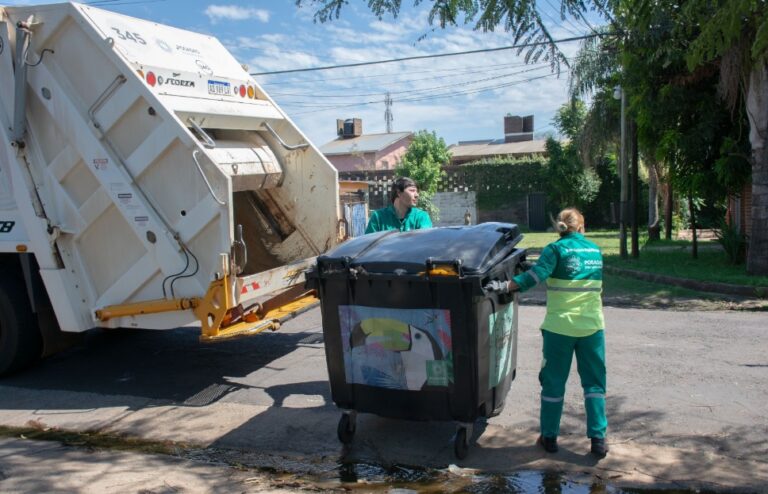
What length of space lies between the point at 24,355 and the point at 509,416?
4281 millimetres

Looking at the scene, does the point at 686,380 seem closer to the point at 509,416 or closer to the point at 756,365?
the point at 756,365

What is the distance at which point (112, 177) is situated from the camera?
5859 millimetres

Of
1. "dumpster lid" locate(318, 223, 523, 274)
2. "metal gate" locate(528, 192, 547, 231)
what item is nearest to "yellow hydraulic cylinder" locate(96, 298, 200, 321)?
"dumpster lid" locate(318, 223, 523, 274)

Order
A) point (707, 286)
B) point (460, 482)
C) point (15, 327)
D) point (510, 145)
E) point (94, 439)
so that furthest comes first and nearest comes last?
point (510, 145), point (707, 286), point (15, 327), point (94, 439), point (460, 482)

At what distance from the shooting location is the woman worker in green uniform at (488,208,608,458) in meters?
4.30

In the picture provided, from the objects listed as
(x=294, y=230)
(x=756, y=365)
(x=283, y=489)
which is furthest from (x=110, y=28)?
(x=756, y=365)

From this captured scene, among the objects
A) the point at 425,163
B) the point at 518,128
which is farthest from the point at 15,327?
the point at 518,128

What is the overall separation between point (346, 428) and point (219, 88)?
358 centimetres

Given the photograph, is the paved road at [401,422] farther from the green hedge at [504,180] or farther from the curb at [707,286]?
the green hedge at [504,180]

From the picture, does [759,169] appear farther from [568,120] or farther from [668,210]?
[568,120]

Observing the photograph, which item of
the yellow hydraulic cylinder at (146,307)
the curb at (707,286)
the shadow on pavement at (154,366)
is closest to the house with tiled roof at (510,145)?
the curb at (707,286)

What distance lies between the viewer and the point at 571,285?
4.32 m

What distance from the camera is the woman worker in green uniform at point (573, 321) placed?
430cm

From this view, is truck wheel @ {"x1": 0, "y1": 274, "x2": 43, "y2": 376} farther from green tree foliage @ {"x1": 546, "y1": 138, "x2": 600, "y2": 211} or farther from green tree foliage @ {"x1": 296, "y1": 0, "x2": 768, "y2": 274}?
green tree foliage @ {"x1": 546, "y1": 138, "x2": 600, "y2": 211}
